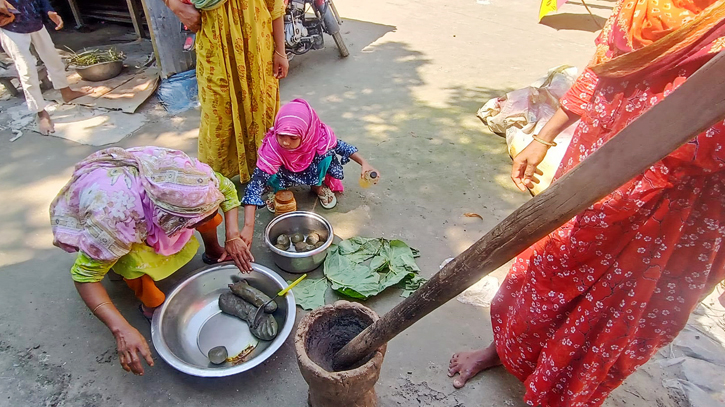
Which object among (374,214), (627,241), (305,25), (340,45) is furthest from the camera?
(340,45)

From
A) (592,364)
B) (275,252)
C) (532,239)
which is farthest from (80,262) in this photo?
(592,364)

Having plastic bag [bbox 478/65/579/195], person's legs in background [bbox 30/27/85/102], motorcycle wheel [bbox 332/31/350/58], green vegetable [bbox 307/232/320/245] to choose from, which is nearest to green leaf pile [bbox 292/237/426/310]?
green vegetable [bbox 307/232/320/245]

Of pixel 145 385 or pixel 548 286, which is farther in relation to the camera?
pixel 145 385

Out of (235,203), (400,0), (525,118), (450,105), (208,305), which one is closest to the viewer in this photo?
(235,203)

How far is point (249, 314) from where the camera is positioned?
2127mm

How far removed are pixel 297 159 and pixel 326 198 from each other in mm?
404

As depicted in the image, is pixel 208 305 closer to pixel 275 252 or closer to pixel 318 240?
pixel 275 252

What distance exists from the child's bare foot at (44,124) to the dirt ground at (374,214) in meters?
0.10

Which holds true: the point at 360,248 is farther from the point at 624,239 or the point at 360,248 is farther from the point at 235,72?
the point at 624,239

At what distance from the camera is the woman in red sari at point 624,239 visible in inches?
41.3

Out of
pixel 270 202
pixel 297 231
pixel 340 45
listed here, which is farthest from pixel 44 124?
pixel 340 45

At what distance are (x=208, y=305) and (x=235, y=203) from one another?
58cm

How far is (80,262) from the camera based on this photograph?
5.40 feet

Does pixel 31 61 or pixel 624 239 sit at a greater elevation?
Answer: pixel 624 239
